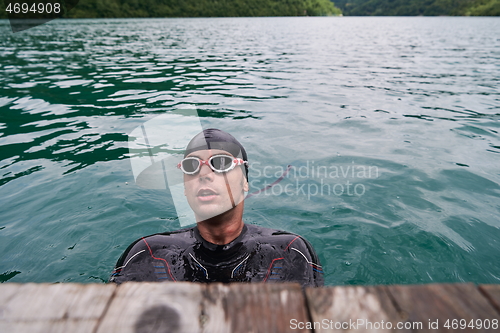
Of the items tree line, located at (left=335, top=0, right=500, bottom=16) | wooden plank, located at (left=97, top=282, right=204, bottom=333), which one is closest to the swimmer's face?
wooden plank, located at (left=97, top=282, right=204, bottom=333)

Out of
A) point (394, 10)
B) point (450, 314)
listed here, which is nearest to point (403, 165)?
point (450, 314)

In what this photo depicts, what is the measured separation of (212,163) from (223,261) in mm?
925

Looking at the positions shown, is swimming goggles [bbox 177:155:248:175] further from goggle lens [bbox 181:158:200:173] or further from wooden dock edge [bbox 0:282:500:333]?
wooden dock edge [bbox 0:282:500:333]

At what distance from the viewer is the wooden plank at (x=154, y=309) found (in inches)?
44.2

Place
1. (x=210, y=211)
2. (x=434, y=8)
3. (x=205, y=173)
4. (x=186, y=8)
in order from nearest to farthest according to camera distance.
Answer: (x=210, y=211) → (x=205, y=173) → (x=186, y=8) → (x=434, y=8)

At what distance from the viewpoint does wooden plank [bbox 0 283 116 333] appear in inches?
44.2

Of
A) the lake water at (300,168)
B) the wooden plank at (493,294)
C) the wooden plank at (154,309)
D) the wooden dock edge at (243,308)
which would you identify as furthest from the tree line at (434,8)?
the wooden plank at (154,309)

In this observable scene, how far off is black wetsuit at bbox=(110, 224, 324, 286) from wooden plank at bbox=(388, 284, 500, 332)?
5.60 ft

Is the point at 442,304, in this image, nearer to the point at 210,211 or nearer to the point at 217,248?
the point at 210,211

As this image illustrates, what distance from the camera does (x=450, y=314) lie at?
3.71 feet

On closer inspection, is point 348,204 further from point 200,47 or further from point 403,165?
point 200,47

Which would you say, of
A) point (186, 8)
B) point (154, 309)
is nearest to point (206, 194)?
point (154, 309)

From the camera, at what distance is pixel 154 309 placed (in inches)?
46.7

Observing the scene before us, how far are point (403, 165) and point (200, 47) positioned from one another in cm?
2170
